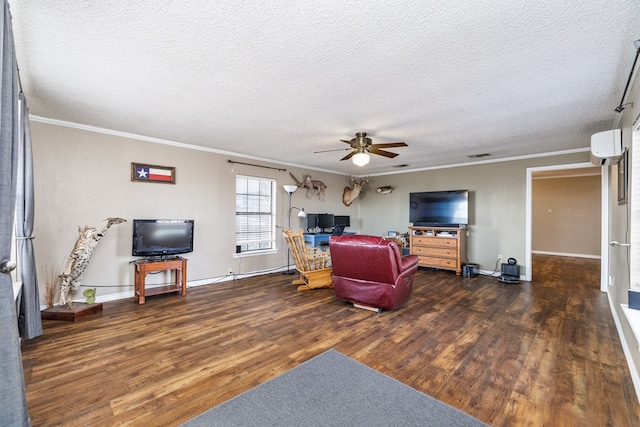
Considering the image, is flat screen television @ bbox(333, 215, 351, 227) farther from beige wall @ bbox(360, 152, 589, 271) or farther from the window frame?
the window frame

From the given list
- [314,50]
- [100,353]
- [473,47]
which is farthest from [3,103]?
[473,47]

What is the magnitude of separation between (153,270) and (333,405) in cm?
335

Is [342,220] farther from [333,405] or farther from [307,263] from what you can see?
[333,405]

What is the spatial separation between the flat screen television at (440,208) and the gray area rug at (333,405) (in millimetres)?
4825

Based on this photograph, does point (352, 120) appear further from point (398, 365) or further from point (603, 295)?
point (603, 295)

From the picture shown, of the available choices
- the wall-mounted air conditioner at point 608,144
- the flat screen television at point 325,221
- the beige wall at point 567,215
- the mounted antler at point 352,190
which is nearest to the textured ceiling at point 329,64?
the wall-mounted air conditioner at point 608,144

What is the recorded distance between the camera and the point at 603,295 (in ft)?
14.5

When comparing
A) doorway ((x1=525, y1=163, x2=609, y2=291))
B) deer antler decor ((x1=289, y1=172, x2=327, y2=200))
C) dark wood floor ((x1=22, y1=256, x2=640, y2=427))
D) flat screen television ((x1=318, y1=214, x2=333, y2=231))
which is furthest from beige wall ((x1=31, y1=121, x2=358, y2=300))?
doorway ((x1=525, y1=163, x2=609, y2=291))

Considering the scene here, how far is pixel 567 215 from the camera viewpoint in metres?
8.44

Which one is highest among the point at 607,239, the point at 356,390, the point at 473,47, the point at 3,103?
the point at 473,47

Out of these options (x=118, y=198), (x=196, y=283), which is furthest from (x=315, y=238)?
(x=118, y=198)

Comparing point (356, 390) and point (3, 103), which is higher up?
point (3, 103)

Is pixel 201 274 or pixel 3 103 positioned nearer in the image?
pixel 3 103

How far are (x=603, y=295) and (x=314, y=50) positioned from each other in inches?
221
